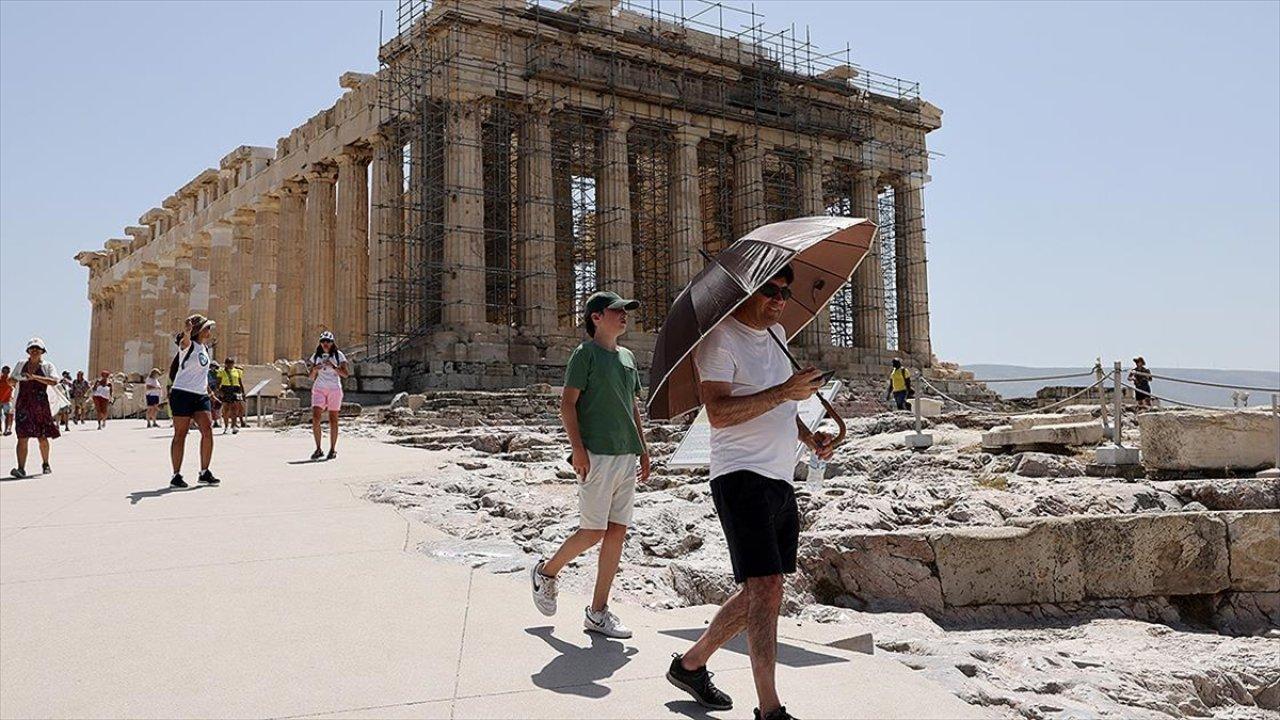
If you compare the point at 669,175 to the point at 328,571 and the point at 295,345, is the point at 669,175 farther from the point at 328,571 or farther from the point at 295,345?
the point at 328,571

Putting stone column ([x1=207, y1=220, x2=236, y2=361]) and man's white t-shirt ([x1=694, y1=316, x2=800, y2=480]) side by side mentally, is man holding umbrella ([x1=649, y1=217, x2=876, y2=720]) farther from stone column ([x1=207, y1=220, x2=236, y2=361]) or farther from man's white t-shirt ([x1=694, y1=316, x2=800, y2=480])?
stone column ([x1=207, y1=220, x2=236, y2=361])

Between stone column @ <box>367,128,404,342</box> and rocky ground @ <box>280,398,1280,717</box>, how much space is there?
632 inches

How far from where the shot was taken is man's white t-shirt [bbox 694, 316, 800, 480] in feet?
12.2

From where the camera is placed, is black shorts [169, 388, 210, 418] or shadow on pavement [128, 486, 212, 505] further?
black shorts [169, 388, 210, 418]

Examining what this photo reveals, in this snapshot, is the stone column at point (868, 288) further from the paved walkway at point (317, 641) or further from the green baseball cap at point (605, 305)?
the green baseball cap at point (605, 305)

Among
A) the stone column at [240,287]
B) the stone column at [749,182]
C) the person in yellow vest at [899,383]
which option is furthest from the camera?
the stone column at [240,287]

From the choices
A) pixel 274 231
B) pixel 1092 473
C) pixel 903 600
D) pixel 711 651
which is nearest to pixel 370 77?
pixel 274 231

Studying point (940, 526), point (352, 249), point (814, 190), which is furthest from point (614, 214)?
point (940, 526)

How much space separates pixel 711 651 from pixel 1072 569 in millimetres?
4491

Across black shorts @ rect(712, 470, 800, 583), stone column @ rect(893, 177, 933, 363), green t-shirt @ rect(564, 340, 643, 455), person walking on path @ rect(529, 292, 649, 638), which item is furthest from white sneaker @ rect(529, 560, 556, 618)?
stone column @ rect(893, 177, 933, 363)

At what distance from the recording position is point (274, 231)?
1444 inches

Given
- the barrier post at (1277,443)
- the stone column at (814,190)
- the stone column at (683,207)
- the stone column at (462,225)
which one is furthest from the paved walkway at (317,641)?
the stone column at (814,190)

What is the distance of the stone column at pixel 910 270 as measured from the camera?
38.2 m

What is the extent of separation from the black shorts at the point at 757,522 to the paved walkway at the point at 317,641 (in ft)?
1.92
